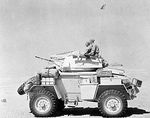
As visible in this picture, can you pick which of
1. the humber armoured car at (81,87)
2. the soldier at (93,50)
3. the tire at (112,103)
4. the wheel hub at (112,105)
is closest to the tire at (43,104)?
the humber armoured car at (81,87)

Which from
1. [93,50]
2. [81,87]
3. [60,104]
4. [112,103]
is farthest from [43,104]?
[93,50]

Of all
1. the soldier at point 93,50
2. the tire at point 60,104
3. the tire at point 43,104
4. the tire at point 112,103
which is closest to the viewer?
the tire at point 112,103

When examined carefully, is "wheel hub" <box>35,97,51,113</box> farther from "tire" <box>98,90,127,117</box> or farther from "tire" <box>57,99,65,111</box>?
"tire" <box>98,90,127,117</box>

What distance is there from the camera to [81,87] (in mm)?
15562

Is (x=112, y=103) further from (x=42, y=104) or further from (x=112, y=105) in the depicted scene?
(x=42, y=104)

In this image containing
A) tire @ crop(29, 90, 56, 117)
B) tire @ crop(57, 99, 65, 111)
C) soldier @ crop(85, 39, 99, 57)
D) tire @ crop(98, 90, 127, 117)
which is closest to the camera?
tire @ crop(98, 90, 127, 117)

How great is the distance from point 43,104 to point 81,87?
1.51m

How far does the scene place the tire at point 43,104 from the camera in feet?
50.3

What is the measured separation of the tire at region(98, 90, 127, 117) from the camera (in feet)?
48.9

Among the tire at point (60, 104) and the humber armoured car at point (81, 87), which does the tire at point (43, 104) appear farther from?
the tire at point (60, 104)

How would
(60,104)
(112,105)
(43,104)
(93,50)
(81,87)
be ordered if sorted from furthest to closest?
1. (60,104)
2. (93,50)
3. (81,87)
4. (43,104)
5. (112,105)

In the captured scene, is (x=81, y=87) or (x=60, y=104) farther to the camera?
(x=60, y=104)

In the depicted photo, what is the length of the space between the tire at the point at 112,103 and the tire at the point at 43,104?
1732 mm

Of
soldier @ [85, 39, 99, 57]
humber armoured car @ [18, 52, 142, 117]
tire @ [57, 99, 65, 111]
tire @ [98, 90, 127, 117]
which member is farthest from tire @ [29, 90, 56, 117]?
soldier @ [85, 39, 99, 57]
